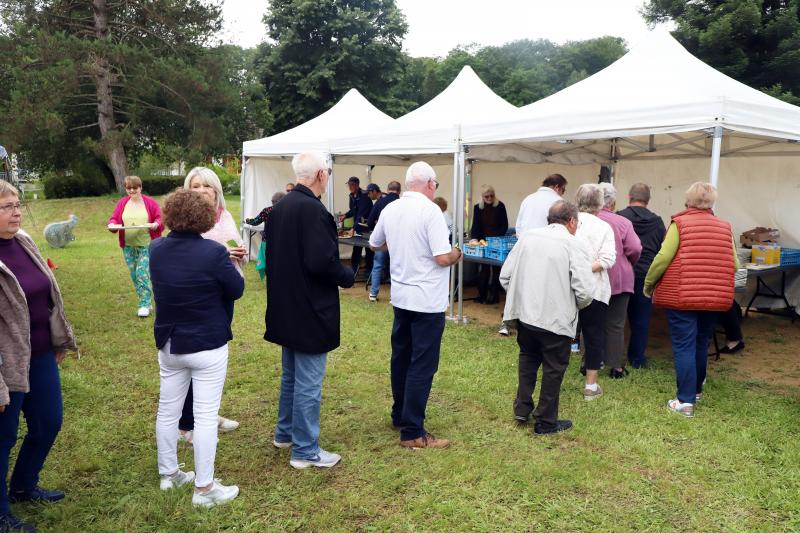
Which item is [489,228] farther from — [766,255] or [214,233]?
[214,233]

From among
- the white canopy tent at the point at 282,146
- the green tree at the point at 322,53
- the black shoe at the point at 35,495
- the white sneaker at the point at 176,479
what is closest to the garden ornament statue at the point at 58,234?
the white canopy tent at the point at 282,146

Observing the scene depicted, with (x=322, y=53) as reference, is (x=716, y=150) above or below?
below

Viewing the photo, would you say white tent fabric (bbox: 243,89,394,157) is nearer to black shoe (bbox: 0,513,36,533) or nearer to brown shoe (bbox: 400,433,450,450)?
brown shoe (bbox: 400,433,450,450)

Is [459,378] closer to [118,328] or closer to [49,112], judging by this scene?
[118,328]

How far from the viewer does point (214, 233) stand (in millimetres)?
3480

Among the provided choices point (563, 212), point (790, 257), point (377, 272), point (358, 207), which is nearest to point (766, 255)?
point (790, 257)

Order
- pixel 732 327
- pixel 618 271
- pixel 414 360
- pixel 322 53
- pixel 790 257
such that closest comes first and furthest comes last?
pixel 414 360 → pixel 618 271 → pixel 732 327 → pixel 790 257 → pixel 322 53

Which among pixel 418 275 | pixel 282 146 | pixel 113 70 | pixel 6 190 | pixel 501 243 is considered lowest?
pixel 501 243

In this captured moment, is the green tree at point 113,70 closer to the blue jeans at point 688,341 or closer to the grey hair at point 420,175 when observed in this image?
the grey hair at point 420,175

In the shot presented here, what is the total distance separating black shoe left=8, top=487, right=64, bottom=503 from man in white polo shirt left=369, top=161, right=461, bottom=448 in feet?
6.07

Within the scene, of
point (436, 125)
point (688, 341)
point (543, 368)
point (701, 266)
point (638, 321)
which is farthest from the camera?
point (436, 125)

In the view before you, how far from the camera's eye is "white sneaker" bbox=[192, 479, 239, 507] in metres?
2.83

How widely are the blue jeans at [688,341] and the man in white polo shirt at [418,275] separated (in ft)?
5.79

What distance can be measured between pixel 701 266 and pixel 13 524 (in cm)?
404
